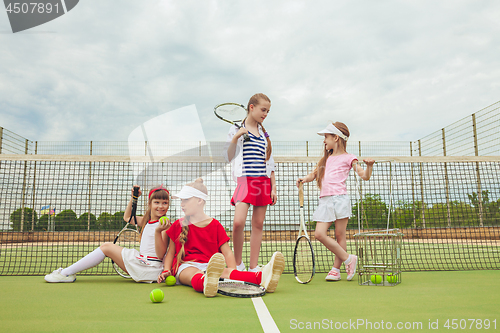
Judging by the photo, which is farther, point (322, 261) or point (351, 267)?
point (322, 261)

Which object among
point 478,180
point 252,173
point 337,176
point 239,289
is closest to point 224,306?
point 239,289

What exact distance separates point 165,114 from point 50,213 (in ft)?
23.9

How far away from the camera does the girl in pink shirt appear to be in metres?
3.77

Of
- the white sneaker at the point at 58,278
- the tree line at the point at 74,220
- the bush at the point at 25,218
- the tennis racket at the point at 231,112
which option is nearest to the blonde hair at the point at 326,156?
the tennis racket at the point at 231,112

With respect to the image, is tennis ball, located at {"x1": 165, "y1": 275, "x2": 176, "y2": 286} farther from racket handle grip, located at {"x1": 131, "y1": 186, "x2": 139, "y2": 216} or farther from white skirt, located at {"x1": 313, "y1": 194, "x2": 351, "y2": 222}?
white skirt, located at {"x1": 313, "y1": 194, "x2": 351, "y2": 222}

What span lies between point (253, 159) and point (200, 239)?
3.03ft

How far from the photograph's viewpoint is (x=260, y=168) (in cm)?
372

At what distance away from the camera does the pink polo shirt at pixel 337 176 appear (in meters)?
3.89

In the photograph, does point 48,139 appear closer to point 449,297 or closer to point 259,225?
point 259,225

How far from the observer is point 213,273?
2.79 metres

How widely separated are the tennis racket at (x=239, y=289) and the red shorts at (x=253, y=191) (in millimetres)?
801

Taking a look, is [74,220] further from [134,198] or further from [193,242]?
[193,242]

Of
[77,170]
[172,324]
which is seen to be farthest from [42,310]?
[77,170]

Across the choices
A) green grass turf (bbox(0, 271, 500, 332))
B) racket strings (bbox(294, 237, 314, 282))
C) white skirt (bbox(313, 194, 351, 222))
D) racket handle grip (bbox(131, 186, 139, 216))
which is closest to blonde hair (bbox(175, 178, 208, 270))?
green grass turf (bbox(0, 271, 500, 332))
